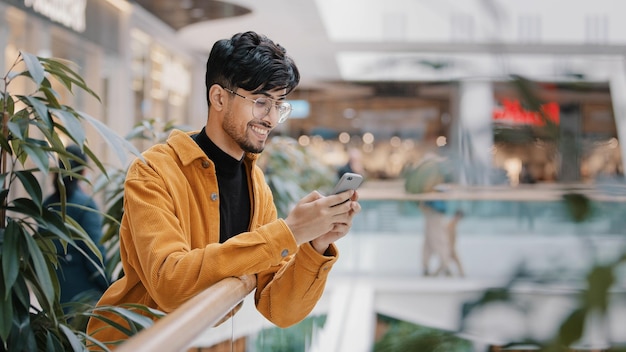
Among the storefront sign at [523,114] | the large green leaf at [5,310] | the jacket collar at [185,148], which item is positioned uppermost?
the storefront sign at [523,114]

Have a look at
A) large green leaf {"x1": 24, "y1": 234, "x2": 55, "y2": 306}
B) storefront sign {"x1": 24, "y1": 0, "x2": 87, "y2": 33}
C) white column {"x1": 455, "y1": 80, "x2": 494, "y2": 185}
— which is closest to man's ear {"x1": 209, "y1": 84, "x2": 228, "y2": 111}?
large green leaf {"x1": 24, "y1": 234, "x2": 55, "y2": 306}

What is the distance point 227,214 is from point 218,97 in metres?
0.26

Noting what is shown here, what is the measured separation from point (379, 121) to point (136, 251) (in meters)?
25.4

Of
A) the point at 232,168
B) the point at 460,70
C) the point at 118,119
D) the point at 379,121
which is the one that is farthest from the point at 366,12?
the point at 460,70

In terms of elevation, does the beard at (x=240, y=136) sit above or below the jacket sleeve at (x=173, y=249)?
above

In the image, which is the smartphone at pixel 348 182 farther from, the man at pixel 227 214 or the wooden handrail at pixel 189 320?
the wooden handrail at pixel 189 320

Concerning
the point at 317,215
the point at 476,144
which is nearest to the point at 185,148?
the point at 317,215

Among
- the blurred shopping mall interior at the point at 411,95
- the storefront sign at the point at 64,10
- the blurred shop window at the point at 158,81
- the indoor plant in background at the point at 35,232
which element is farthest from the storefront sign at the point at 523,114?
the blurred shop window at the point at 158,81

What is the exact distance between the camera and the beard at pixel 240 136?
1766mm

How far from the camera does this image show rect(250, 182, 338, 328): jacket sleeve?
1.74 meters

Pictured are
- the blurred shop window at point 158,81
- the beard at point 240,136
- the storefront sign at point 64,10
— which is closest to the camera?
the beard at point 240,136

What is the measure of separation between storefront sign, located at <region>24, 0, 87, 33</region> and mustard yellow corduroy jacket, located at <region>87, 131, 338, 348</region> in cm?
632

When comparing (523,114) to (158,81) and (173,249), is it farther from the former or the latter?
(158,81)

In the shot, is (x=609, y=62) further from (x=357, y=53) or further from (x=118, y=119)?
(x=357, y=53)
